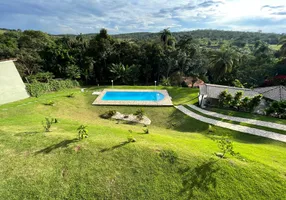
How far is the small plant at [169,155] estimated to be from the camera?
6.94 metres

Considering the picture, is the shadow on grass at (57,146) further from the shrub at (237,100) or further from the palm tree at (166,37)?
the palm tree at (166,37)

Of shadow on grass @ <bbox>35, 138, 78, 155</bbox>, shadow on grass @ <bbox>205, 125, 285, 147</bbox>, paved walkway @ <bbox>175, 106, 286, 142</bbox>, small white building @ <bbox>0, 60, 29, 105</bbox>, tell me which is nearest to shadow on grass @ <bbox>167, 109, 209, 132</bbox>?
paved walkway @ <bbox>175, 106, 286, 142</bbox>

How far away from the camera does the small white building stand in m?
16.3

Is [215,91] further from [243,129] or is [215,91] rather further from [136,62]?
[136,62]

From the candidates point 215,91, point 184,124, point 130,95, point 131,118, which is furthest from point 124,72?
point 184,124

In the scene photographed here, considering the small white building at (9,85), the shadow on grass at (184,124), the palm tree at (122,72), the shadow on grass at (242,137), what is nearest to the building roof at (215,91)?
the shadow on grass at (184,124)

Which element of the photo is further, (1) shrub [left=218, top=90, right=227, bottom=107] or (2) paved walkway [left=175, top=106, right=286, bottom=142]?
(1) shrub [left=218, top=90, right=227, bottom=107]

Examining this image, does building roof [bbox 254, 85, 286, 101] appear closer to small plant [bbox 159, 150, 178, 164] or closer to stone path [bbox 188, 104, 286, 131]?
stone path [bbox 188, 104, 286, 131]

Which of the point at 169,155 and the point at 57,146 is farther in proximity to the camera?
the point at 57,146

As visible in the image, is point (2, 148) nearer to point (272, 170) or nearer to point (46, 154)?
point (46, 154)

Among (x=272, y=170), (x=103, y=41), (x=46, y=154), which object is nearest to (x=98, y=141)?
(x=46, y=154)

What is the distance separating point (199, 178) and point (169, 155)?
1.43 meters

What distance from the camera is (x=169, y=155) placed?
7.14 meters

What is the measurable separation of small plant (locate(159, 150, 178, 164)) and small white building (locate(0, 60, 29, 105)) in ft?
55.5
